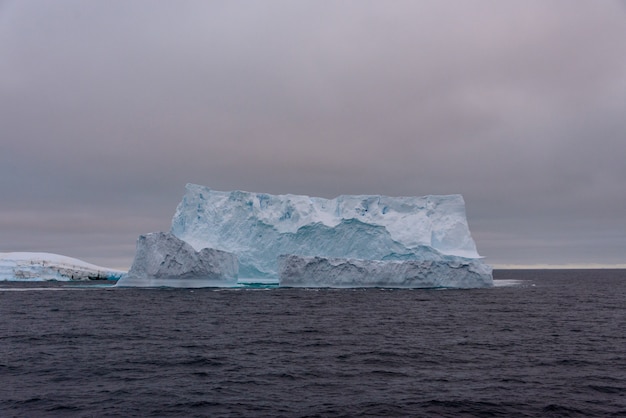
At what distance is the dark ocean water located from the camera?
29.2 feet

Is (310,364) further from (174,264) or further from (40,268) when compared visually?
(40,268)

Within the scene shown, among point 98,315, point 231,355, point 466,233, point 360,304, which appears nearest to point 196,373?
point 231,355

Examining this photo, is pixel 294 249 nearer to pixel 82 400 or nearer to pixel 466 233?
pixel 466 233

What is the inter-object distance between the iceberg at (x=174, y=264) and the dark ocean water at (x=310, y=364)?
12902 millimetres

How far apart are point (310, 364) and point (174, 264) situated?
24797mm

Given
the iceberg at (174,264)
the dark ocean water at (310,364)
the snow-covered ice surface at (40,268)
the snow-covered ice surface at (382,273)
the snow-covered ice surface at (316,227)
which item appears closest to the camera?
the dark ocean water at (310,364)

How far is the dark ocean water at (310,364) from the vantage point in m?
8.89

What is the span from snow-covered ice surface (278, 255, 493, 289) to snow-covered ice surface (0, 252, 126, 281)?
93.5 feet

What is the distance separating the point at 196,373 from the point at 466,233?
107 ft

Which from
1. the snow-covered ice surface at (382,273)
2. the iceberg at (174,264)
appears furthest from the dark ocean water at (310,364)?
the snow-covered ice surface at (382,273)

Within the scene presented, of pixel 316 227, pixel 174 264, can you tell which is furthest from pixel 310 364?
pixel 316 227

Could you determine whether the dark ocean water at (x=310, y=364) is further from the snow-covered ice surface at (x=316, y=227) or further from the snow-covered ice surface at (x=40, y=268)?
the snow-covered ice surface at (x=40, y=268)

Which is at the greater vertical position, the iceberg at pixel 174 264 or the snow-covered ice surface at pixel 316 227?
the snow-covered ice surface at pixel 316 227

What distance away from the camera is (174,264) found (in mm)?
35281
